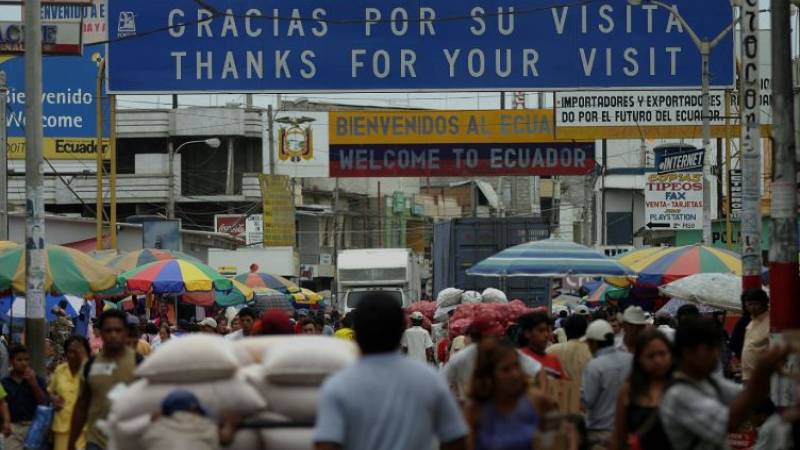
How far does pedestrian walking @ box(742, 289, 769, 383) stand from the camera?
14.2 m

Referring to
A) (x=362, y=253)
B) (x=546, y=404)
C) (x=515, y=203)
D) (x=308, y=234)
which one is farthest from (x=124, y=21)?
(x=515, y=203)

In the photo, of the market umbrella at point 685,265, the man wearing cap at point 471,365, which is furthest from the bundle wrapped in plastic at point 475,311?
the market umbrella at point 685,265

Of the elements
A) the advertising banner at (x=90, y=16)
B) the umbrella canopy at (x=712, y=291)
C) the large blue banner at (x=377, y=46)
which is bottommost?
the umbrella canopy at (x=712, y=291)

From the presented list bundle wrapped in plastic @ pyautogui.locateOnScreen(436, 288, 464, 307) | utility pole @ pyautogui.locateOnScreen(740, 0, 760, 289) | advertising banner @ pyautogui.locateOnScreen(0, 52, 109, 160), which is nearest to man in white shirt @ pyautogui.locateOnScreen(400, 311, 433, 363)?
bundle wrapped in plastic @ pyautogui.locateOnScreen(436, 288, 464, 307)

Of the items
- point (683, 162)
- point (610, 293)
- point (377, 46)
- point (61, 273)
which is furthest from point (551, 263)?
point (683, 162)

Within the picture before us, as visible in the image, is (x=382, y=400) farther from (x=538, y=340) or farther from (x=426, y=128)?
(x=426, y=128)

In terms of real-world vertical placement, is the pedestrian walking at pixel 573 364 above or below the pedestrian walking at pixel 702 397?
below

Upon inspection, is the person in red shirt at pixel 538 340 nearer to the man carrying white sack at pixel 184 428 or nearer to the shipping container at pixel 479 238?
the man carrying white sack at pixel 184 428

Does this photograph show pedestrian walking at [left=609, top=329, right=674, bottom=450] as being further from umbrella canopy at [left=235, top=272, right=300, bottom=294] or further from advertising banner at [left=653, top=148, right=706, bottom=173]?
umbrella canopy at [left=235, top=272, right=300, bottom=294]

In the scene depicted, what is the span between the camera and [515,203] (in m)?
85.7

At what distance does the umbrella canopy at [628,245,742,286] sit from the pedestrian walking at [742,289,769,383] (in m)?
8.28

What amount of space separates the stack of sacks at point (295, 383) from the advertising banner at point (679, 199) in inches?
1239

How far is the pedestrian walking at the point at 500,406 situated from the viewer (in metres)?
7.86

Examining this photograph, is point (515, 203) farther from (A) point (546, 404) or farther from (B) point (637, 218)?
(A) point (546, 404)
